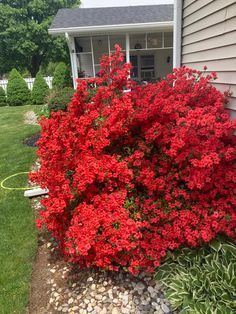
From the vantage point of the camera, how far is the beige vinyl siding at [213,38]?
2814 mm

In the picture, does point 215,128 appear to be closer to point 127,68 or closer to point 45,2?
point 127,68

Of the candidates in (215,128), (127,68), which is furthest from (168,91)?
(215,128)

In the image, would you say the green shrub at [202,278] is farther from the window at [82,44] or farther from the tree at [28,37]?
the tree at [28,37]

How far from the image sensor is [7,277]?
2695mm

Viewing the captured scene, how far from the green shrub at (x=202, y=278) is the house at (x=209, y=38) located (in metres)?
1.47

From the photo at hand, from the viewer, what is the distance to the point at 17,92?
13766mm

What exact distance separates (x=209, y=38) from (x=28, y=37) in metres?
26.0

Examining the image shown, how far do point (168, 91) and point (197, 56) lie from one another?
1005 millimetres

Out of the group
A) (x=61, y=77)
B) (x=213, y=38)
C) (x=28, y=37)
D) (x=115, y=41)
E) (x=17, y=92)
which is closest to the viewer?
(x=213, y=38)

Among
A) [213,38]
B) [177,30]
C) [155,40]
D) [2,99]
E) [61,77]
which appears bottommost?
[2,99]

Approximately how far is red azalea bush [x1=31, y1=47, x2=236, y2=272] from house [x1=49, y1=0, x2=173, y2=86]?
792cm

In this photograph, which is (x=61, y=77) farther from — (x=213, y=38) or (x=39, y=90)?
(x=213, y=38)

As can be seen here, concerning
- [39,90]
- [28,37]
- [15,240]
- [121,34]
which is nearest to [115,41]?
[121,34]

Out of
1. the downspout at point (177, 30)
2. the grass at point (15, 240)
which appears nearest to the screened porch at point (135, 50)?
the grass at point (15, 240)
